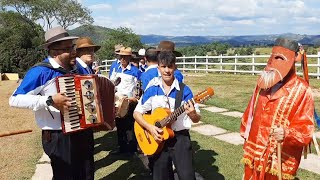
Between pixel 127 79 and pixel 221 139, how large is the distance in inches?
87.1

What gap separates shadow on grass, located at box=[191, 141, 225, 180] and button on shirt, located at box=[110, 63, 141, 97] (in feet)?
5.38

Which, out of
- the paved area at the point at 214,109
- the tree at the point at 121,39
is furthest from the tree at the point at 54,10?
the paved area at the point at 214,109

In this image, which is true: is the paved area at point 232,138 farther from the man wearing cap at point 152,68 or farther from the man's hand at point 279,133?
the man's hand at point 279,133

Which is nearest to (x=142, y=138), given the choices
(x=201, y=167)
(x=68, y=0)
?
(x=201, y=167)

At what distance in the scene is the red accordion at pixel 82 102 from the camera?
3.59 m

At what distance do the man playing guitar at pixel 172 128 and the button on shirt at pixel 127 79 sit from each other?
275cm

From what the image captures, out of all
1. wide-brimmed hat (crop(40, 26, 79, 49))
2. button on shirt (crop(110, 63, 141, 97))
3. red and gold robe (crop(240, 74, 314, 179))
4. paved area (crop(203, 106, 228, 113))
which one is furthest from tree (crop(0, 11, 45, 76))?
red and gold robe (crop(240, 74, 314, 179))

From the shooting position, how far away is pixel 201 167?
18.8ft

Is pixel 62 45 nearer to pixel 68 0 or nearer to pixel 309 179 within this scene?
pixel 309 179

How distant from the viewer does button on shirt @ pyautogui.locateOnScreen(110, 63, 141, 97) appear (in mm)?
6715


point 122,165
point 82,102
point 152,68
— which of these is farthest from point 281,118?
point 122,165

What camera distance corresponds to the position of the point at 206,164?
5.84m

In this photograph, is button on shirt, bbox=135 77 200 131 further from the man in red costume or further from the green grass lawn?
the green grass lawn

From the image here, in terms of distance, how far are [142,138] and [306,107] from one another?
193 cm
